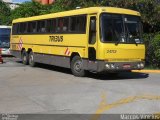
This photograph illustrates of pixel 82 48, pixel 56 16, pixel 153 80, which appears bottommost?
pixel 153 80

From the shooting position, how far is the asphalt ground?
10.7 meters

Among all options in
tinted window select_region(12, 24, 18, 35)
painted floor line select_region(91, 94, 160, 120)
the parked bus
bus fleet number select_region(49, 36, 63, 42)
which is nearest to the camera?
painted floor line select_region(91, 94, 160, 120)

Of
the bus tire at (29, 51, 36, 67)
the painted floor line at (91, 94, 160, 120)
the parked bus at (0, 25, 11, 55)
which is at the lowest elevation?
the painted floor line at (91, 94, 160, 120)

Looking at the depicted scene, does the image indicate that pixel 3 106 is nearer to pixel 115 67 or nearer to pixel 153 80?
pixel 115 67

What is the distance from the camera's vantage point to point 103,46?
16.6 metres

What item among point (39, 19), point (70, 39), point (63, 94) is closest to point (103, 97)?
point (63, 94)

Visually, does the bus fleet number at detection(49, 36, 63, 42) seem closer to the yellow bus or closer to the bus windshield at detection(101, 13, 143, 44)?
the yellow bus

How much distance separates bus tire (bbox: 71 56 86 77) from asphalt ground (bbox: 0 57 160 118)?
0.29 metres

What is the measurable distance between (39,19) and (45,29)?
121cm

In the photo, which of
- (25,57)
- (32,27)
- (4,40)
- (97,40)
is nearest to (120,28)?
(97,40)

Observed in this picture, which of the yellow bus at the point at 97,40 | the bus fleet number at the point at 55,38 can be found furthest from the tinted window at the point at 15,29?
the yellow bus at the point at 97,40

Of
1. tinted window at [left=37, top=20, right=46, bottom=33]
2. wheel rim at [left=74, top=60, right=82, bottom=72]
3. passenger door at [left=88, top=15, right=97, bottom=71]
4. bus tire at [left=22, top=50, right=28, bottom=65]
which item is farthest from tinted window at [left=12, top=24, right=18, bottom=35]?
passenger door at [left=88, top=15, right=97, bottom=71]

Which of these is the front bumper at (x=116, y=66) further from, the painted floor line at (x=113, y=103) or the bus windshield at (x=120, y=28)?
the painted floor line at (x=113, y=103)

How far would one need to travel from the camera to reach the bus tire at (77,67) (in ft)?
59.8
